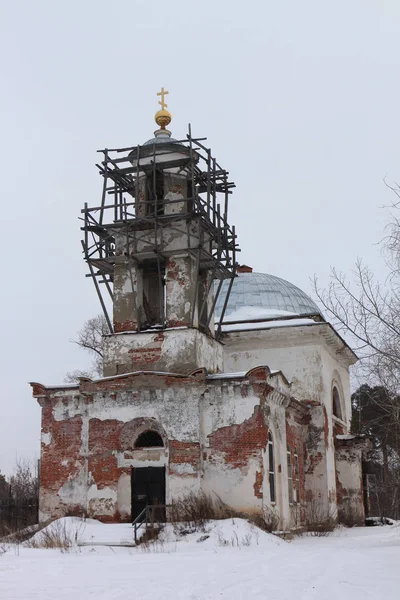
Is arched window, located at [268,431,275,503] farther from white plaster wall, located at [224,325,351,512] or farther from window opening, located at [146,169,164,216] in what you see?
window opening, located at [146,169,164,216]

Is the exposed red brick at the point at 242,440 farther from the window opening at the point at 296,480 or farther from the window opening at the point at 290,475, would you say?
the window opening at the point at 296,480

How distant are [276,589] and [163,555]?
226 inches

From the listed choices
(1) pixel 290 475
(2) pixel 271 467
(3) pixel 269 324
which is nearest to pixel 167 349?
(2) pixel 271 467

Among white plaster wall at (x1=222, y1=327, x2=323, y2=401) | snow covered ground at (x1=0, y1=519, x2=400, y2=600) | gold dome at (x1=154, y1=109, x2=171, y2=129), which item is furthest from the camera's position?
white plaster wall at (x1=222, y1=327, x2=323, y2=401)

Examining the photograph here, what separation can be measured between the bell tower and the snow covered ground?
18.6 ft

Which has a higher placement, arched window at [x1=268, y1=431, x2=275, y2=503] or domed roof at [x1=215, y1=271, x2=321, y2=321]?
domed roof at [x1=215, y1=271, x2=321, y2=321]

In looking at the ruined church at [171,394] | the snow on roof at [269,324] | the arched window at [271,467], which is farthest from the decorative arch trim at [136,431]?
the snow on roof at [269,324]

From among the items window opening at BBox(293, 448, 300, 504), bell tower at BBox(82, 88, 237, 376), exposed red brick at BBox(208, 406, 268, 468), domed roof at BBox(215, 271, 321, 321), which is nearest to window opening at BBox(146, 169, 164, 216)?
bell tower at BBox(82, 88, 237, 376)

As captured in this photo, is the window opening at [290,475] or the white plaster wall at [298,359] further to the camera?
the white plaster wall at [298,359]

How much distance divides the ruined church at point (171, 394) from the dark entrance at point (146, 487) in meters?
0.03

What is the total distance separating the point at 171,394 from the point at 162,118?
30.6ft

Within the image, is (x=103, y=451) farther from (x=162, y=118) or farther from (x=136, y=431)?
(x=162, y=118)

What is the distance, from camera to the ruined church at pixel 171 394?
2127 centimetres

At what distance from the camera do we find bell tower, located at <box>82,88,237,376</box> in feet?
75.5
